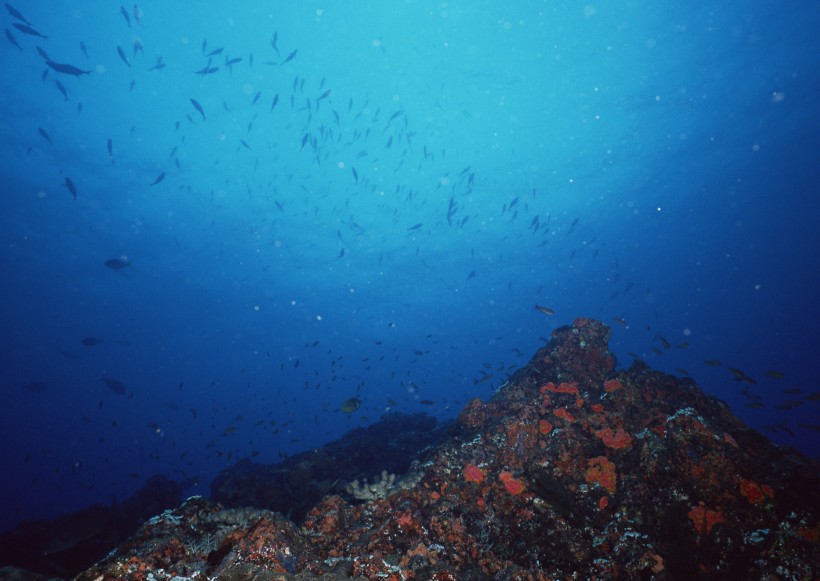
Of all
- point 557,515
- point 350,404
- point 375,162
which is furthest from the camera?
point 375,162

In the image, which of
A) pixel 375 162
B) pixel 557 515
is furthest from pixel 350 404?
pixel 375 162

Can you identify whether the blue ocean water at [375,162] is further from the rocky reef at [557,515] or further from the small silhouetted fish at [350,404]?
the rocky reef at [557,515]

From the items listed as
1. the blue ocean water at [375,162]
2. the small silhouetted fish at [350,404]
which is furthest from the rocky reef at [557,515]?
the blue ocean water at [375,162]

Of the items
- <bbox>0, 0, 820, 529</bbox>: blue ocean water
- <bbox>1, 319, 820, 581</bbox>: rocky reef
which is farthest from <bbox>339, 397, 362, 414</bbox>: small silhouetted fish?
<bbox>1, 319, 820, 581</bbox>: rocky reef

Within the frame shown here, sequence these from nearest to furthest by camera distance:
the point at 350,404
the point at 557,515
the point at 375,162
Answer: the point at 557,515 < the point at 350,404 < the point at 375,162

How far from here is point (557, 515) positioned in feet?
18.2

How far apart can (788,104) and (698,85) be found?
7759 millimetres

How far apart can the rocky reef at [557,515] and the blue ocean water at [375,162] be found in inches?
209

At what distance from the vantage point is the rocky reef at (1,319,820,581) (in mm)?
3973

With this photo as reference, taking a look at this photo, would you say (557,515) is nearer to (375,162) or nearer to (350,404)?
(350,404)

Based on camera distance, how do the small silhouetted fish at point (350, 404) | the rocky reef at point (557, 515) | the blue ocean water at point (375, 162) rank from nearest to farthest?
1. the rocky reef at point (557, 515)
2. the small silhouetted fish at point (350, 404)
3. the blue ocean water at point (375, 162)

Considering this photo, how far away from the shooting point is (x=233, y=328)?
62531 mm

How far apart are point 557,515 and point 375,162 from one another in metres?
29.1

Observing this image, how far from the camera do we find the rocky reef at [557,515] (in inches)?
156
